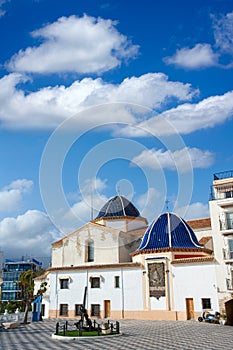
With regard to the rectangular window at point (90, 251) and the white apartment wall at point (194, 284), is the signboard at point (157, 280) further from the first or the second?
the rectangular window at point (90, 251)

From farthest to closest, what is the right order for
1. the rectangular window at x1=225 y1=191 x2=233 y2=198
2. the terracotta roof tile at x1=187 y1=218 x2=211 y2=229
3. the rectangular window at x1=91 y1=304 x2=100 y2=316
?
the terracotta roof tile at x1=187 y1=218 x2=211 y2=229 → the rectangular window at x1=91 y1=304 x2=100 y2=316 → the rectangular window at x1=225 y1=191 x2=233 y2=198

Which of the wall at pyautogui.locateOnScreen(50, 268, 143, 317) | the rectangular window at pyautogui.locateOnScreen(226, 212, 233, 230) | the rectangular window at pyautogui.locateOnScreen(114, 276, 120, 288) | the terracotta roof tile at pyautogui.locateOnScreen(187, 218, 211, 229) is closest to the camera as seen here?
the rectangular window at pyautogui.locateOnScreen(226, 212, 233, 230)

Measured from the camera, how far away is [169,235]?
31.2 meters

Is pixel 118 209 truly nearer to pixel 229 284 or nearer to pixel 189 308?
pixel 189 308

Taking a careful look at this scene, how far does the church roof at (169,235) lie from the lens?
3084 centimetres

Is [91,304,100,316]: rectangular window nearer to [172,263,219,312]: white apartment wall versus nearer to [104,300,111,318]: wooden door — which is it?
[104,300,111,318]: wooden door

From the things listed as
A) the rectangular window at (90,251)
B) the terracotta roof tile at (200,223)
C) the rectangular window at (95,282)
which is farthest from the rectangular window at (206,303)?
the rectangular window at (90,251)

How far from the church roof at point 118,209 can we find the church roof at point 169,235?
7.64 meters

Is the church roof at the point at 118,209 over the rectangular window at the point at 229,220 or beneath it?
over

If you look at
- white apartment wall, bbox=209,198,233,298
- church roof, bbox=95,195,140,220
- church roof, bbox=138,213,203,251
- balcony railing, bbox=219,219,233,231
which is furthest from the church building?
balcony railing, bbox=219,219,233,231

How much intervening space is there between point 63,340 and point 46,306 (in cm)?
1827

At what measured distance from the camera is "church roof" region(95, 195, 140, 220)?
132 ft

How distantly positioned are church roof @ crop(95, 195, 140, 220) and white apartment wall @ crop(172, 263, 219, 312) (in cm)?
1179

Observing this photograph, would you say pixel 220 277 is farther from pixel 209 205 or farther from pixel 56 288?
pixel 56 288
